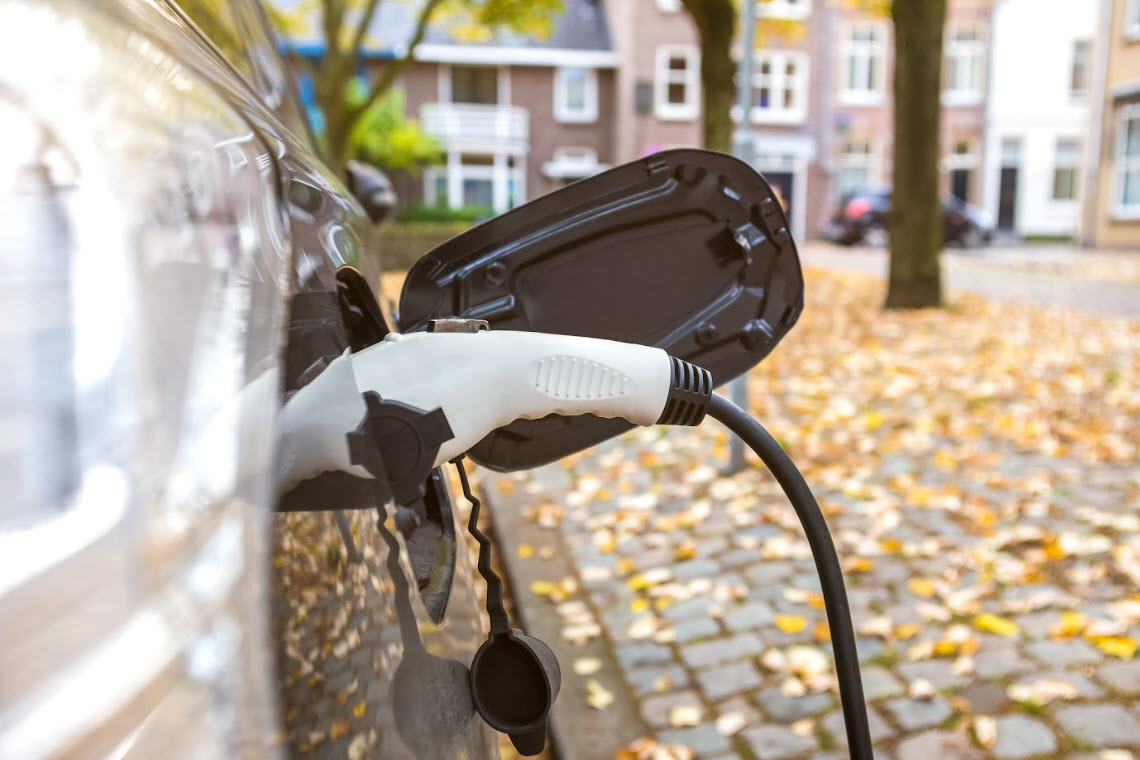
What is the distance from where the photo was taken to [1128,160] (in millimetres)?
23594

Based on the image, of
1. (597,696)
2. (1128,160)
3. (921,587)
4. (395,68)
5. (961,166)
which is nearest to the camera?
(597,696)

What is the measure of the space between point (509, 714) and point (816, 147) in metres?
35.6

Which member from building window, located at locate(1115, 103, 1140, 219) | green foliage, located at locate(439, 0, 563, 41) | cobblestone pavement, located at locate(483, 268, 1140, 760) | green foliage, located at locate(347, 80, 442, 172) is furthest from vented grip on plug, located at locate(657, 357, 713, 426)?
green foliage, located at locate(347, 80, 442, 172)

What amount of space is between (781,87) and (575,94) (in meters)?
7.21

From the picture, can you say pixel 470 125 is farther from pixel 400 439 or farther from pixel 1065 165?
pixel 400 439

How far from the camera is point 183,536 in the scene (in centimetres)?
54

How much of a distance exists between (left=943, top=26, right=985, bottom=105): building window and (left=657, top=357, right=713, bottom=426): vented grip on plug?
119ft

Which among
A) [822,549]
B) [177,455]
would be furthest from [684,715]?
[177,455]

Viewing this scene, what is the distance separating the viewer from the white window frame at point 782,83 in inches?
1345

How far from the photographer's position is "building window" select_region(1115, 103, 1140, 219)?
2345 cm

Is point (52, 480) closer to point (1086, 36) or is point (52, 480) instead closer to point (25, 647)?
point (25, 647)

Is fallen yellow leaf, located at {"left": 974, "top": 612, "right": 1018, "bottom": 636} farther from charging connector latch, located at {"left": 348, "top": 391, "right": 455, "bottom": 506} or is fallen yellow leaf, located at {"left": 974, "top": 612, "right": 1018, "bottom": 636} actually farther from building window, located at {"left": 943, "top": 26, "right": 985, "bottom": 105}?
building window, located at {"left": 943, "top": 26, "right": 985, "bottom": 105}

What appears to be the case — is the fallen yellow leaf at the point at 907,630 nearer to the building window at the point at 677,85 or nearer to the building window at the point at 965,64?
the building window at the point at 677,85

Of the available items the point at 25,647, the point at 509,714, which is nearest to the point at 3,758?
the point at 25,647
